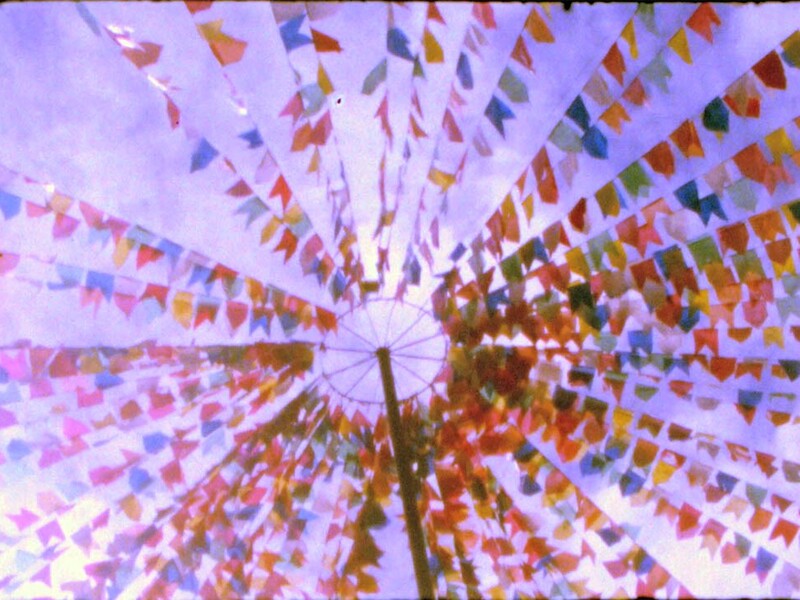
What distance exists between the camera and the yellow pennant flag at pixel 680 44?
15.1ft

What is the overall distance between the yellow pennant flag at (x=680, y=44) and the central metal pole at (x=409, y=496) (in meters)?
3.37

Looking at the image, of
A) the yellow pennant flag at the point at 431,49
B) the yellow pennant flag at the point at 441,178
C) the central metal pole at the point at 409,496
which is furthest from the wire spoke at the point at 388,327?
the yellow pennant flag at the point at 431,49

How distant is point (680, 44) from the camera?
4625 mm

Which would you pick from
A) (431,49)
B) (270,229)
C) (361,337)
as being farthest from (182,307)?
(431,49)

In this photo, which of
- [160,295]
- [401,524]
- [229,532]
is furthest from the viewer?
[401,524]

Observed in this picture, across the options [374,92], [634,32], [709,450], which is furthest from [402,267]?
[709,450]

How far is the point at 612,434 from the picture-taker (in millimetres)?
7117

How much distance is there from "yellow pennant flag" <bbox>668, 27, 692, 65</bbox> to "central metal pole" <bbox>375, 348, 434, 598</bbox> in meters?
3.37

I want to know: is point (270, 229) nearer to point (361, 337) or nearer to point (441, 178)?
point (441, 178)

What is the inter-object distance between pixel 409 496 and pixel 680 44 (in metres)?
3.66

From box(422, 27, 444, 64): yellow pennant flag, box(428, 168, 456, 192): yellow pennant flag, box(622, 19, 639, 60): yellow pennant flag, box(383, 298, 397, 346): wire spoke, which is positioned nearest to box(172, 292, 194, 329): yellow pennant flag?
box(383, 298, 397, 346): wire spoke

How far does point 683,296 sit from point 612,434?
5.65ft

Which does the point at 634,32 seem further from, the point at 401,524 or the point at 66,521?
the point at 66,521

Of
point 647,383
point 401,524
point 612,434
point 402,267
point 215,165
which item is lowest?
point 401,524
